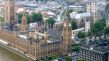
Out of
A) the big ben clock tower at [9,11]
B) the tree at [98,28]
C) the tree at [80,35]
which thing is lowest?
the tree at [80,35]

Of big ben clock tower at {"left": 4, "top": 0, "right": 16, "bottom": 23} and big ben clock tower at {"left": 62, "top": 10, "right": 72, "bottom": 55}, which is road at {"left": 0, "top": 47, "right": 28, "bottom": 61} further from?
big ben clock tower at {"left": 4, "top": 0, "right": 16, "bottom": 23}

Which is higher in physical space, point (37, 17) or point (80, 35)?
point (37, 17)

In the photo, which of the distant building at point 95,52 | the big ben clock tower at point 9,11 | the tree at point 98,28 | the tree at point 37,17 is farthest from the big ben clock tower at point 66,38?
the tree at point 37,17

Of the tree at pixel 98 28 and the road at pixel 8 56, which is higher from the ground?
the tree at pixel 98 28

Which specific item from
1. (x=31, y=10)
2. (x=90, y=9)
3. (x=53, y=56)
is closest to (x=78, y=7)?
(x=90, y=9)

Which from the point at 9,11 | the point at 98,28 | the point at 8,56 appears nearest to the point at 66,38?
the point at 8,56

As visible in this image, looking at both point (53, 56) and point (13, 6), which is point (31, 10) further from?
point (53, 56)

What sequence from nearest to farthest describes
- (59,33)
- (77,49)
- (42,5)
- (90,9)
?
(77,49), (59,33), (90,9), (42,5)

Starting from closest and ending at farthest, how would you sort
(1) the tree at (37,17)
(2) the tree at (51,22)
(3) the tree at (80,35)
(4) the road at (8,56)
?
(4) the road at (8,56), (3) the tree at (80,35), (2) the tree at (51,22), (1) the tree at (37,17)

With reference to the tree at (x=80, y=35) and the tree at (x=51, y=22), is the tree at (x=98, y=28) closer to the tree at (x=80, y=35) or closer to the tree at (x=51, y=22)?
the tree at (x=80, y=35)

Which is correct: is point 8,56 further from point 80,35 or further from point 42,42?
point 80,35

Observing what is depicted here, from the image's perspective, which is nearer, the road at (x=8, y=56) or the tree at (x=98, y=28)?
the road at (x=8, y=56)
